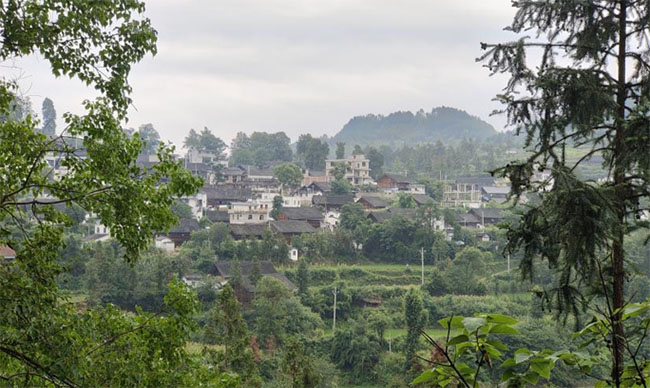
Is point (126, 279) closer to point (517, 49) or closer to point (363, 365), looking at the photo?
point (363, 365)

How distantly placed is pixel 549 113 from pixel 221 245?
19.8 metres

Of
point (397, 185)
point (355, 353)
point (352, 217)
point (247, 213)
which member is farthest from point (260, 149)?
point (355, 353)

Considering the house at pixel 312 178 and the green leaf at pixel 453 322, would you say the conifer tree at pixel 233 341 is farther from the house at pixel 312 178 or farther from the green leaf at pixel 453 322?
the house at pixel 312 178

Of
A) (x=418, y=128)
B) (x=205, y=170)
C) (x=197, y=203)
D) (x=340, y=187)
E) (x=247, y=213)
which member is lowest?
(x=247, y=213)

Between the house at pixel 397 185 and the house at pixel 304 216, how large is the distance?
8894 mm

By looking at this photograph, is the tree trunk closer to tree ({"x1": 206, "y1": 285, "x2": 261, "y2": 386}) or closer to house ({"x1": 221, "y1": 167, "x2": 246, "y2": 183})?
tree ({"x1": 206, "y1": 285, "x2": 261, "y2": 386})

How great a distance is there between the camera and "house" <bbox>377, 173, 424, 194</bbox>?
36.5m

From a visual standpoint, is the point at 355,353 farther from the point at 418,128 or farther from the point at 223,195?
the point at 418,128

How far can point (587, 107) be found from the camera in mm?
3250

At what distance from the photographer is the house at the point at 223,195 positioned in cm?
3162

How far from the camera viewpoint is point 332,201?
3083cm

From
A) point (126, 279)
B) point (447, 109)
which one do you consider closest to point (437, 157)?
point (126, 279)

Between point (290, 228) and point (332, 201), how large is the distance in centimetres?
580

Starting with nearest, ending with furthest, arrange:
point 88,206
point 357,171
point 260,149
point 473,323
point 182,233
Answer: point 473,323, point 88,206, point 182,233, point 357,171, point 260,149
